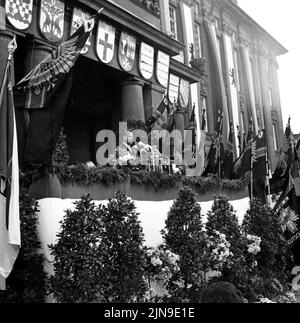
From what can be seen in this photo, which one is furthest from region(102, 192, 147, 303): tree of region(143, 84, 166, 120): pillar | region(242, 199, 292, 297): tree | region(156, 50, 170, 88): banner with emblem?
region(156, 50, 170, 88): banner with emblem

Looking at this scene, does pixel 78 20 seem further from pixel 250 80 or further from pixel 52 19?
pixel 250 80

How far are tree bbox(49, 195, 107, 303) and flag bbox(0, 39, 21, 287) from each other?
0.66 m

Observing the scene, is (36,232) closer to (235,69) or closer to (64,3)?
(64,3)

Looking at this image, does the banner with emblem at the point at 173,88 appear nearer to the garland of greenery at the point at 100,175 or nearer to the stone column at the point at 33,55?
the stone column at the point at 33,55

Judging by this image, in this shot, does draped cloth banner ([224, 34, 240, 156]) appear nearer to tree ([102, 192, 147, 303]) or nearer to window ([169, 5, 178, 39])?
window ([169, 5, 178, 39])

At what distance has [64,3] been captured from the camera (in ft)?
37.8

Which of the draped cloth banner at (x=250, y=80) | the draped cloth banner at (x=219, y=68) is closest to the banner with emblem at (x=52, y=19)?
the draped cloth banner at (x=219, y=68)

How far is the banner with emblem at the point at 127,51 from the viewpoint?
1345 centimetres

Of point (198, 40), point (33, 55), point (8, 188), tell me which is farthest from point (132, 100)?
point (198, 40)

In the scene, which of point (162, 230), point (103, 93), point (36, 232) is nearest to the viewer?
point (36, 232)

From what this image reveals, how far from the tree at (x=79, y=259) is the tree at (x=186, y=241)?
1.90m

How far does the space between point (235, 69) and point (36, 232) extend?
22.3m
